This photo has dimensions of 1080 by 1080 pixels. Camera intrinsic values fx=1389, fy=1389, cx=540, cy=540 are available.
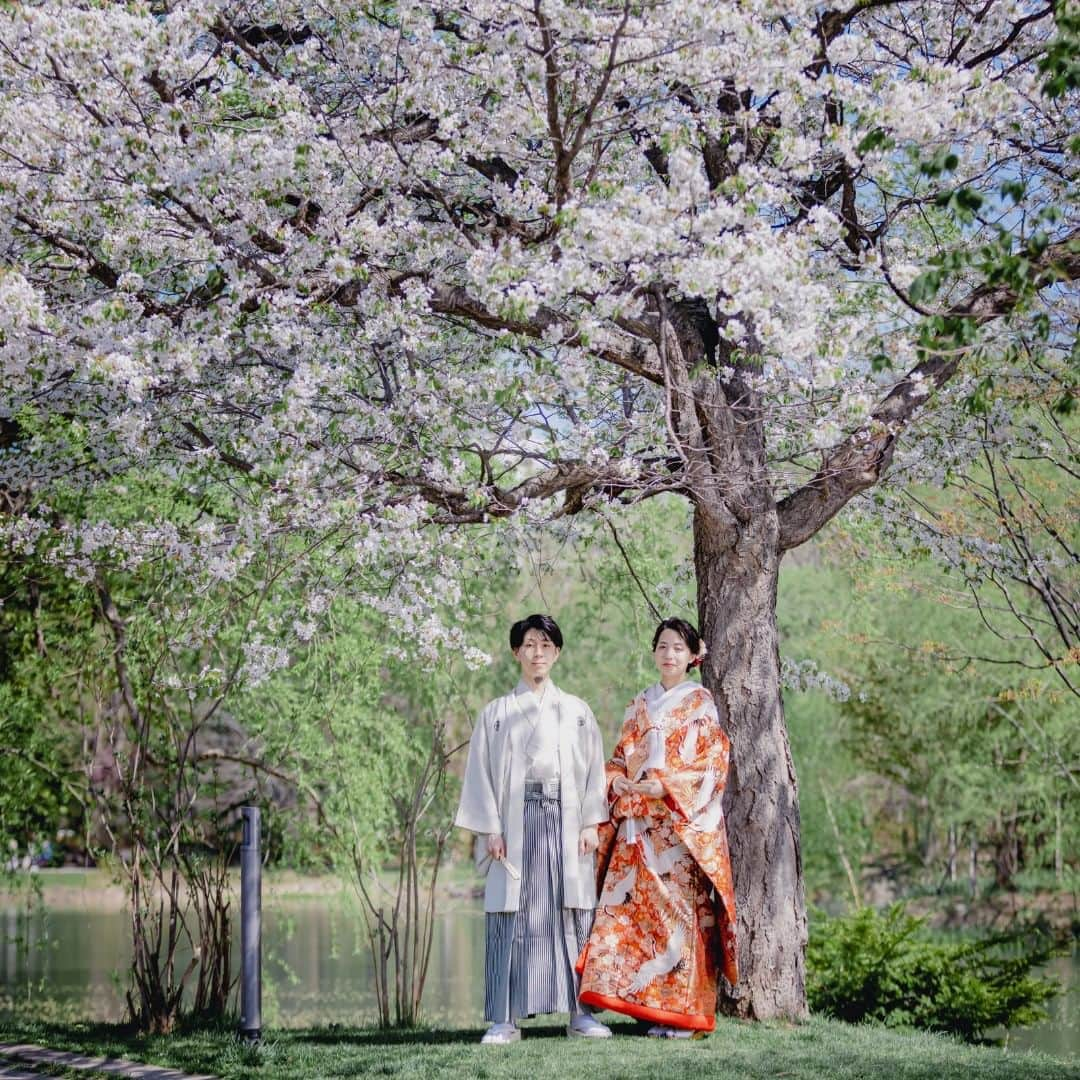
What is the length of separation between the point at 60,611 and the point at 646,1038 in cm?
466

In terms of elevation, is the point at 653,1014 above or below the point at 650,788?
below

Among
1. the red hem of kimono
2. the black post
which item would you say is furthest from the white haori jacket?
the black post

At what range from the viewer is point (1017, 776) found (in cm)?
1769

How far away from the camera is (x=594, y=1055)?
496 cm

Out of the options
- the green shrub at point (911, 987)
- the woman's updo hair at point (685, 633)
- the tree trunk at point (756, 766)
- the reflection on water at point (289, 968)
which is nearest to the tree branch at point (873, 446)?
the tree trunk at point (756, 766)

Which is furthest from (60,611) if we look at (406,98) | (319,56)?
(406,98)

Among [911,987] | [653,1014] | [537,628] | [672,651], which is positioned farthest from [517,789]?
[911,987]

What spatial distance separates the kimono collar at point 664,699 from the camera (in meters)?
5.64

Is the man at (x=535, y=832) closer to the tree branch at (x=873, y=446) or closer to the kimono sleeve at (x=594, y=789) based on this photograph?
the kimono sleeve at (x=594, y=789)

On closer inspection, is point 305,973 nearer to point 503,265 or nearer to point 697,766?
point 697,766

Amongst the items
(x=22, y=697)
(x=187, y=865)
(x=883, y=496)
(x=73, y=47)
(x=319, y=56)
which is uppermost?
(x=319, y=56)

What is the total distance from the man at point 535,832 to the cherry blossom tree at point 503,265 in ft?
1.40

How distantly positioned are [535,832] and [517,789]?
7.5 inches

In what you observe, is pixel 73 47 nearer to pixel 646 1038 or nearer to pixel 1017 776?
pixel 646 1038
